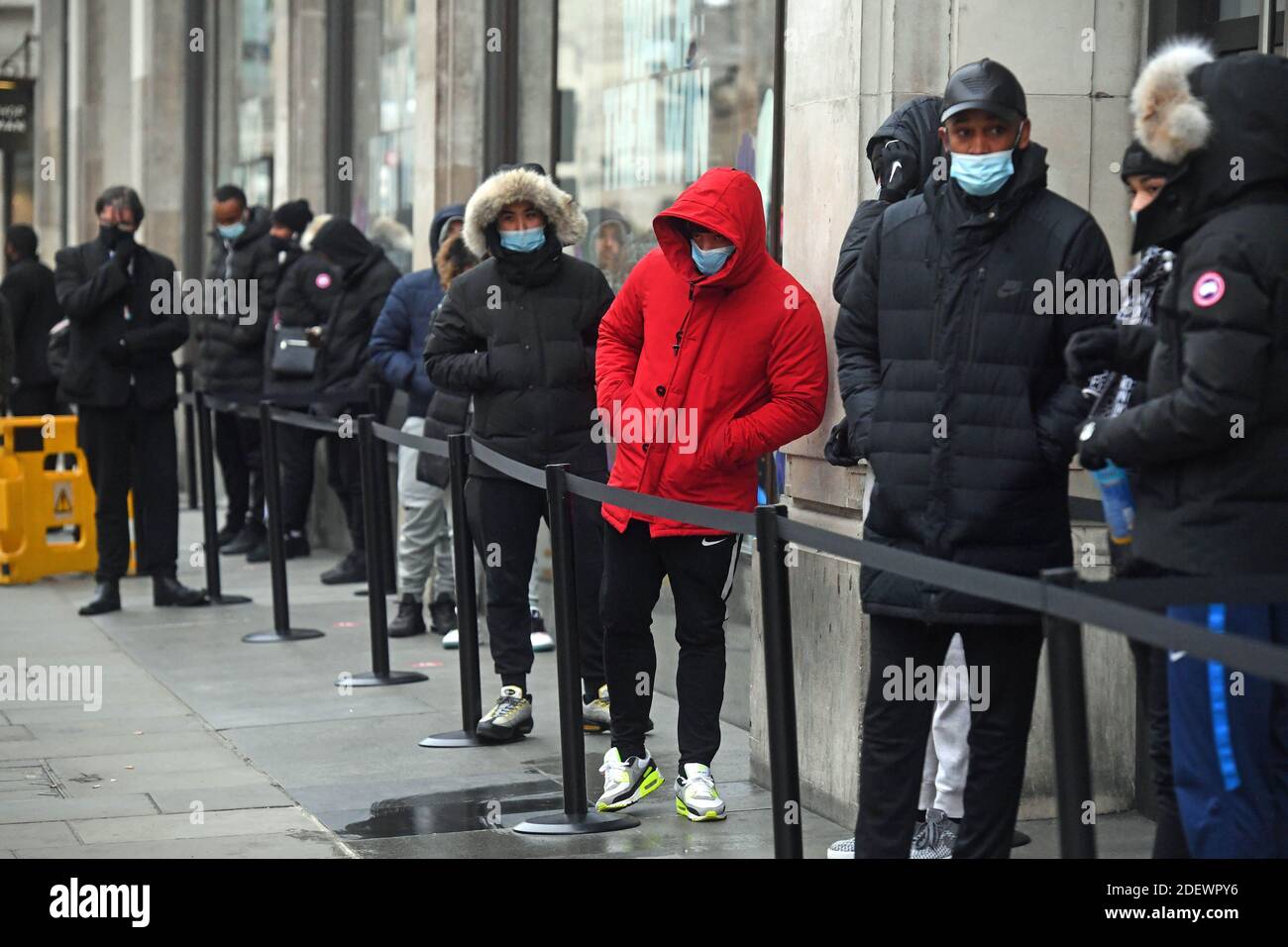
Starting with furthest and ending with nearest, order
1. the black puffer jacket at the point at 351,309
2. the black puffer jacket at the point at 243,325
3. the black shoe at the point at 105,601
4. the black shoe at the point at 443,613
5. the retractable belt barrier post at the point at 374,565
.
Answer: the black puffer jacket at the point at 243,325 < the black puffer jacket at the point at 351,309 < the black shoe at the point at 105,601 < the black shoe at the point at 443,613 < the retractable belt barrier post at the point at 374,565

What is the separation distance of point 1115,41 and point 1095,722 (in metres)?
2.05

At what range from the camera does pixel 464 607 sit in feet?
23.2

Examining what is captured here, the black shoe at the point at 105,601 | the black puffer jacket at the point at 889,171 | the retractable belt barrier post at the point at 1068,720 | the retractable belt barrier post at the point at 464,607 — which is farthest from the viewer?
the black shoe at the point at 105,601

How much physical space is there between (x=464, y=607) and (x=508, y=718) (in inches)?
17.6

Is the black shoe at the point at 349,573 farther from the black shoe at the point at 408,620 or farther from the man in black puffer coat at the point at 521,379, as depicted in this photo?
the man in black puffer coat at the point at 521,379

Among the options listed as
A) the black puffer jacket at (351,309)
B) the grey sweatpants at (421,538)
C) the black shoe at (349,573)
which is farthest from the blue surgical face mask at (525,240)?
the black shoe at (349,573)

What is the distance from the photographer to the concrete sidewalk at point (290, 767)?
5793 millimetres

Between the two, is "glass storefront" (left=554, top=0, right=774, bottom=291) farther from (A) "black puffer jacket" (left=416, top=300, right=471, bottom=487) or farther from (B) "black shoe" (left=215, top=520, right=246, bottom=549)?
(B) "black shoe" (left=215, top=520, right=246, bottom=549)

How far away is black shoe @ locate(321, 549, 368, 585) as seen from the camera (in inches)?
452

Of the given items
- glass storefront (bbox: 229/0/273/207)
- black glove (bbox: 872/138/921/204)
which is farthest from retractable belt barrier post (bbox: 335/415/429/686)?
glass storefront (bbox: 229/0/273/207)

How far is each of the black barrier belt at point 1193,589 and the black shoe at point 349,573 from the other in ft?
26.9

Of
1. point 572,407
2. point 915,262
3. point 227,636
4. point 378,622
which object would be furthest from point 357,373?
point 915,262

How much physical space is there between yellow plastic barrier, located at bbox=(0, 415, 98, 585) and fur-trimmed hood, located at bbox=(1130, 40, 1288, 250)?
8622 millimetres
